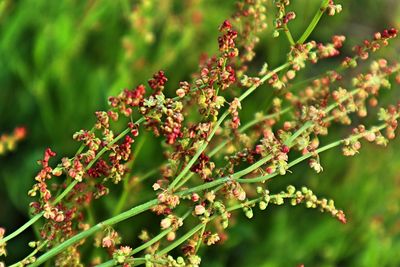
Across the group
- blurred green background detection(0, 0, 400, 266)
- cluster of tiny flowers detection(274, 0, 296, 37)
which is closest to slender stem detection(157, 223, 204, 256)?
cluster of tiny flowers detection(274, 0, 296, 37)

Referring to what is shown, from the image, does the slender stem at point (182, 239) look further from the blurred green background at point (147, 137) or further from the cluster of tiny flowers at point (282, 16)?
the blurred green background at point (147, 137)

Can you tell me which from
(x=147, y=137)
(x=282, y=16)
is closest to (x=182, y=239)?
(x=282, y=16)

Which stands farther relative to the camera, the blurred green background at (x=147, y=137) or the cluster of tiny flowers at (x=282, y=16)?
the blurred green background at (x=147, y=137)

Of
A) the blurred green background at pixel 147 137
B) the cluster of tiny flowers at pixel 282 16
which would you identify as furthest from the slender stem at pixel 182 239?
the blurred green background at pixel 147 137

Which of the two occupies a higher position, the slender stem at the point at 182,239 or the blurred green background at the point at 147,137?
the blurred green background at the point at 147,137

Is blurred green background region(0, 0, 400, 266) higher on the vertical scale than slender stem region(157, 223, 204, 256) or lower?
higher

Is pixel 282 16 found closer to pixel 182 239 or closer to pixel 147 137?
pixel 182 239

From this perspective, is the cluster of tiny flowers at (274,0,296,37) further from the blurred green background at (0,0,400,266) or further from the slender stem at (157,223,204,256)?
the blurred green background at (0,0,400,266)

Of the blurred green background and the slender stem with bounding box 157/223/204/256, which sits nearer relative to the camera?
the slender stem with bounding box 157/223/204/256
